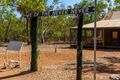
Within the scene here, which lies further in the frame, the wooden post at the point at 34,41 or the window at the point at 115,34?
the window at the point at 115,34

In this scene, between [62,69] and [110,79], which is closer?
[110,79]

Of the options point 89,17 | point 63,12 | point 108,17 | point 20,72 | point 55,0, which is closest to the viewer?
point 63,12

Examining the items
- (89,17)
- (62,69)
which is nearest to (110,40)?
(62,69)

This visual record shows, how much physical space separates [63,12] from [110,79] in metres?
3.14

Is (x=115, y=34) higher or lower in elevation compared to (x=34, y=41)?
higher

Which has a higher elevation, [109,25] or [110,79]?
[109,25]

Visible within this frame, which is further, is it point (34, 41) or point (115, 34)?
point (115, 34)

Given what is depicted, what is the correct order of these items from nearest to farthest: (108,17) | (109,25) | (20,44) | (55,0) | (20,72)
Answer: (20,72) < (20,44) < (109,25) < (108,17) < (55,0)

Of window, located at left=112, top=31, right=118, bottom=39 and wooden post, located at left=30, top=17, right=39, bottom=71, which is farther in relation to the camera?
window, located at left=112, top=31, right=118, bottom=39

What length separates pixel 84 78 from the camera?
13.5 meters

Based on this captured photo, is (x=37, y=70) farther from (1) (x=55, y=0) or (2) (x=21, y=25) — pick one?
(2) (x=21, y=25)

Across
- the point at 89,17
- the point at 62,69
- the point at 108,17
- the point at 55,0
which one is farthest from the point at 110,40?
the point at 89,17

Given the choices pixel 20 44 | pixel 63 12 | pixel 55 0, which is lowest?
pixel 20 44

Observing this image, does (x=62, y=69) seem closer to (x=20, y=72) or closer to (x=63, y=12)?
(x=20, y=72)
